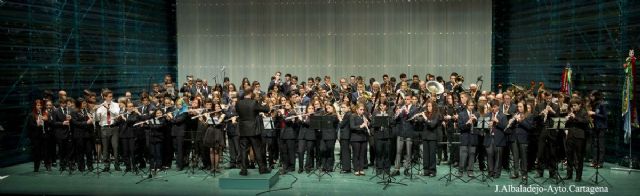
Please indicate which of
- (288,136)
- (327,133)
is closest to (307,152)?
(288,136)

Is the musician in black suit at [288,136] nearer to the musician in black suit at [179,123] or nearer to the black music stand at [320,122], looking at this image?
the black music stand at [320,122]

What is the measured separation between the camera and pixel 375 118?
11461 millimetres

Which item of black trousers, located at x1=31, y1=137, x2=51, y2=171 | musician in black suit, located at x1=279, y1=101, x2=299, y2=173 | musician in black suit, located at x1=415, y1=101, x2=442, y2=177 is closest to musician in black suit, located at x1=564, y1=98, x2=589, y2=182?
musician in black suit, located at x1=415, y1=101, x2=442, y2=177

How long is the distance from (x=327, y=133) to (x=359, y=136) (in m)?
0.63

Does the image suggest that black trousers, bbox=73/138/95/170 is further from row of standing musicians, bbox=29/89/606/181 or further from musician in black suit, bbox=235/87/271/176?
musician in black suit, bbox=235/87/271/176

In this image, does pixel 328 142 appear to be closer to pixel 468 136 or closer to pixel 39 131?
pixel 468 136

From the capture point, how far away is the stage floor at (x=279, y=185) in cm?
1102

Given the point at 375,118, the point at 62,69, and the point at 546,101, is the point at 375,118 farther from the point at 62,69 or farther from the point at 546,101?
the point at 62,69

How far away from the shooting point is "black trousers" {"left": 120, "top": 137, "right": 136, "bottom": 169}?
12.9 meters

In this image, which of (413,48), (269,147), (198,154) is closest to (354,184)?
(269,147)

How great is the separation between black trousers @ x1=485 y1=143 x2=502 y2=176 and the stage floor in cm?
21

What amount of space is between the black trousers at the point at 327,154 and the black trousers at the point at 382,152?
938 mm

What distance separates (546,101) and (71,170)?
952 cm

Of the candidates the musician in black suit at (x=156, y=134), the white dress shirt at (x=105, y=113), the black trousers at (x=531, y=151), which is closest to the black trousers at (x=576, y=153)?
the black trousers at (x=531, y=151)
